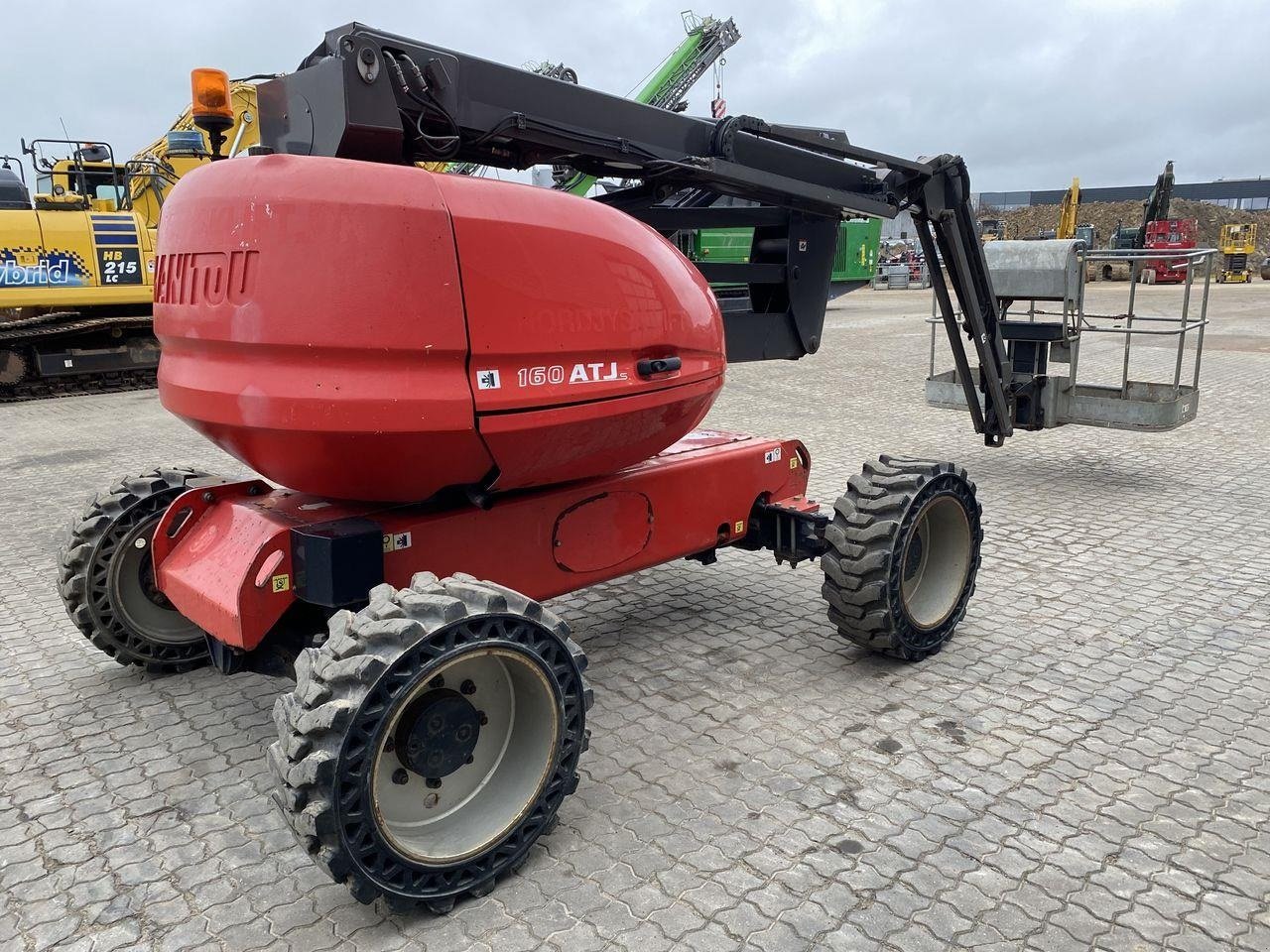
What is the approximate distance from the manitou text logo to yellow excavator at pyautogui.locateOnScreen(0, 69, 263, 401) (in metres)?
9.38

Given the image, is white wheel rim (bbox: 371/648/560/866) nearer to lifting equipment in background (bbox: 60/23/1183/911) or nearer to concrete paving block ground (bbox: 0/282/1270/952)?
lifting equipment in background (bbox: 60/23/1183/911)

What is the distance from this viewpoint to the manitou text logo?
2.76 metres

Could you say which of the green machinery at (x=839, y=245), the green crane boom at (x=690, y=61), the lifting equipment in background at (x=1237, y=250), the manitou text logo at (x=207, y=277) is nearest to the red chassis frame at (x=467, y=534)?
the manitou text logo at (x=207, y=277)

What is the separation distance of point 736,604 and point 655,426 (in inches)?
68.0

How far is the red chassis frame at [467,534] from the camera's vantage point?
122 inches

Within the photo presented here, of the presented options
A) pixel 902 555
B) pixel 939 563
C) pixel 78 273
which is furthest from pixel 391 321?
pixel 78 273

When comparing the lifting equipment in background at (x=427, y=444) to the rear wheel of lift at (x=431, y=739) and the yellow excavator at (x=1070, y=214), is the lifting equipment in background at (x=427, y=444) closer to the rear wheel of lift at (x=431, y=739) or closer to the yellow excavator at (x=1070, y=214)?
the rear wheel of lift at (x=431, y=739)

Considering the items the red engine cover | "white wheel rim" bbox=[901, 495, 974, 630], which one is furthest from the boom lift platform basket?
the red engine cover

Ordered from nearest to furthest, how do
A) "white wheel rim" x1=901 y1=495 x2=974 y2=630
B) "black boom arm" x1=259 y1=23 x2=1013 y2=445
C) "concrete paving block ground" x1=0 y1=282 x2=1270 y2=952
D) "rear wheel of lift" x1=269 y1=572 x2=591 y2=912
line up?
1. "rear wheel of lift" x1=269 y1=572 x2=591 y2=912
2. "concrete paving block ground" x1=0 y1=282 x2=1270 y2=952
3. "black boom arm" x1=259 y1=23 x2=1013 y2=445
4. "white wheel rim" x1=901 y1=495 x2=974 y2=630

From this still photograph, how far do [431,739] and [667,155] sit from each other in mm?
2366

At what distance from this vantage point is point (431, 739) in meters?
2.74

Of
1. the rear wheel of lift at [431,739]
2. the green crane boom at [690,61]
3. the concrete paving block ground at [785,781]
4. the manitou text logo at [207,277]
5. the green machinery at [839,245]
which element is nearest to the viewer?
the rear wheel of lift at [431,739]

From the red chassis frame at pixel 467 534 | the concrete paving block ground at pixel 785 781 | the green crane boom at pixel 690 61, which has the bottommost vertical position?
the concrete paving block ground at pixel 785 781

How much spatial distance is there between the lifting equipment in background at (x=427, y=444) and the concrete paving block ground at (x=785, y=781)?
290mm
